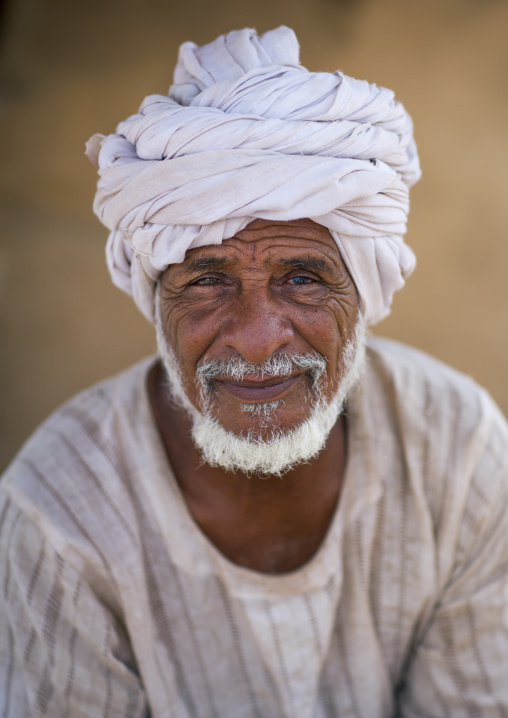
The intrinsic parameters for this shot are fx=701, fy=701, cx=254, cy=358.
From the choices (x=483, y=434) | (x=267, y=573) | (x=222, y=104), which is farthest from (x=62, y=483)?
(x=483, y=434)

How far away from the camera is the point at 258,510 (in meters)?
1.97

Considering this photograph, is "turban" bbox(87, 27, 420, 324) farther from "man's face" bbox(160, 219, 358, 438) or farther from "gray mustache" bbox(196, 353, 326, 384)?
"gray mustache" bbox(196, 353, 326, 384)

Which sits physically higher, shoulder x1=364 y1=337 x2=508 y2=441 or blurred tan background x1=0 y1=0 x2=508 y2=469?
blurred tan background x1=0 y1=0 x2=508 y2=469

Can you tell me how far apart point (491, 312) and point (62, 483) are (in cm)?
215

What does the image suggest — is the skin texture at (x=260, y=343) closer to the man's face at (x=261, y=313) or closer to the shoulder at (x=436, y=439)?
the man's face at (x=261, y=313)

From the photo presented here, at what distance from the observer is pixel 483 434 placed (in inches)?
Answer: 82.9

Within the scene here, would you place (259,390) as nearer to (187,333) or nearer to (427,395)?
(187,333)

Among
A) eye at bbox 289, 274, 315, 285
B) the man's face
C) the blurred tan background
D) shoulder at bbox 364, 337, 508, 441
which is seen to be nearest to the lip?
the man's face

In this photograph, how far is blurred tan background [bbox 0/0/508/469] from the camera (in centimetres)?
282

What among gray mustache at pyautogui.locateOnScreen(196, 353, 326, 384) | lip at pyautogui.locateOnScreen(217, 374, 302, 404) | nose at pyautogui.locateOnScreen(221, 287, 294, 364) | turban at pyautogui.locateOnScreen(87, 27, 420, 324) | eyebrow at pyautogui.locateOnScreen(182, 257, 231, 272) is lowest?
lip at pyautogui.locateOnScreen(217, 374, 302, 404)

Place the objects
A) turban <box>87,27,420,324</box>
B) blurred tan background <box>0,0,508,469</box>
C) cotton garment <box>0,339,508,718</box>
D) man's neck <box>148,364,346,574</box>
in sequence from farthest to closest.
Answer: blurred tan background <box>0,0,508,469</box> → man's neck <box>148,364,346,574</box> → cotton garment <box>0,339,508,718</box> → turban <box>87,27,420,324</box>

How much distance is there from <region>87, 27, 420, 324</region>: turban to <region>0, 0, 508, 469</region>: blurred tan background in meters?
1.20

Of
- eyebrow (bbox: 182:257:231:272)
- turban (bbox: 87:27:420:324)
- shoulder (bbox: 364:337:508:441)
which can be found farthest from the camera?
shoulder (bbox: 364:337:508:441)

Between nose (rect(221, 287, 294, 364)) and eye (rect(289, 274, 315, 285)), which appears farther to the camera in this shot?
eye (rect(289, 274, 315, 285))
